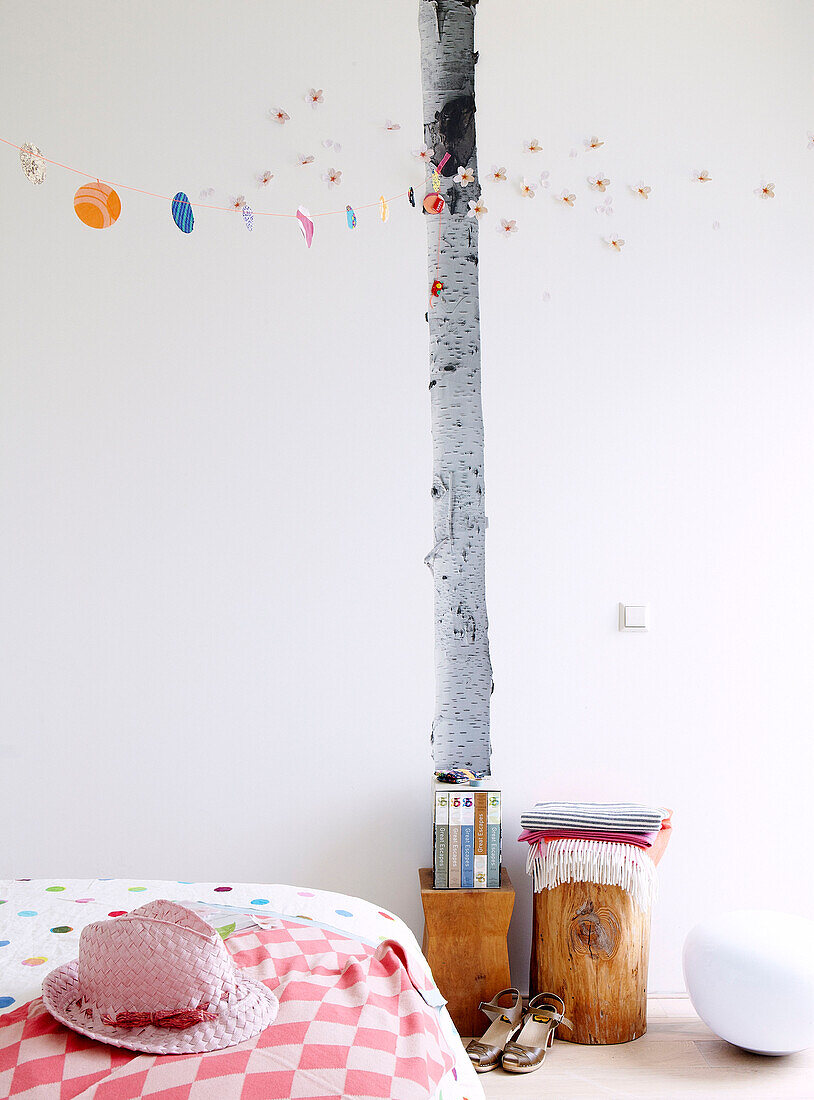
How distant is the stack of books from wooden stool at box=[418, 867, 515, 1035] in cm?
3

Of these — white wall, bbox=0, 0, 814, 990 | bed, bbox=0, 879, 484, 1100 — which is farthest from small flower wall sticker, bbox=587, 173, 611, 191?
bed, bbox=0, 879, 484, 1100

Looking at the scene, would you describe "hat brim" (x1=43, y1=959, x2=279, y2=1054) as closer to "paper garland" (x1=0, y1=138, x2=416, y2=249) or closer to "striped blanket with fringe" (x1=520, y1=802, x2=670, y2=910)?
"striped blanket with fringe" (x1=520, y1=802, x2=670, y2=910)

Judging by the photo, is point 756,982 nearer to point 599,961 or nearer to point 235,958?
point 599,961

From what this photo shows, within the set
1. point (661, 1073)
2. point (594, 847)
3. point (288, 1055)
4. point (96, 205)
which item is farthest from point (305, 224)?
point (661, 1073)

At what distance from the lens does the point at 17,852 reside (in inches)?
93.7

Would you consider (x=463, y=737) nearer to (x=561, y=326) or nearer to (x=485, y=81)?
(x=561, y=326)

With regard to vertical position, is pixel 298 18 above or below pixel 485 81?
above

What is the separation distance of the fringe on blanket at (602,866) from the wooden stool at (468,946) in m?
0.13

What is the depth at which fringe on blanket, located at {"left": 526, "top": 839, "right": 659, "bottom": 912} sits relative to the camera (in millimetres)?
2107

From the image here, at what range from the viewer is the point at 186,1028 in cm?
105

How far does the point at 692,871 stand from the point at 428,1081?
63.3 inches

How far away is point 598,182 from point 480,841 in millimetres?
1871

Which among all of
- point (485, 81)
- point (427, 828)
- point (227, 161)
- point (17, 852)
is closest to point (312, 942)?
point (427, 828)

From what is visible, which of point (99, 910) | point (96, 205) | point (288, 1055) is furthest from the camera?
point (96, 205)
